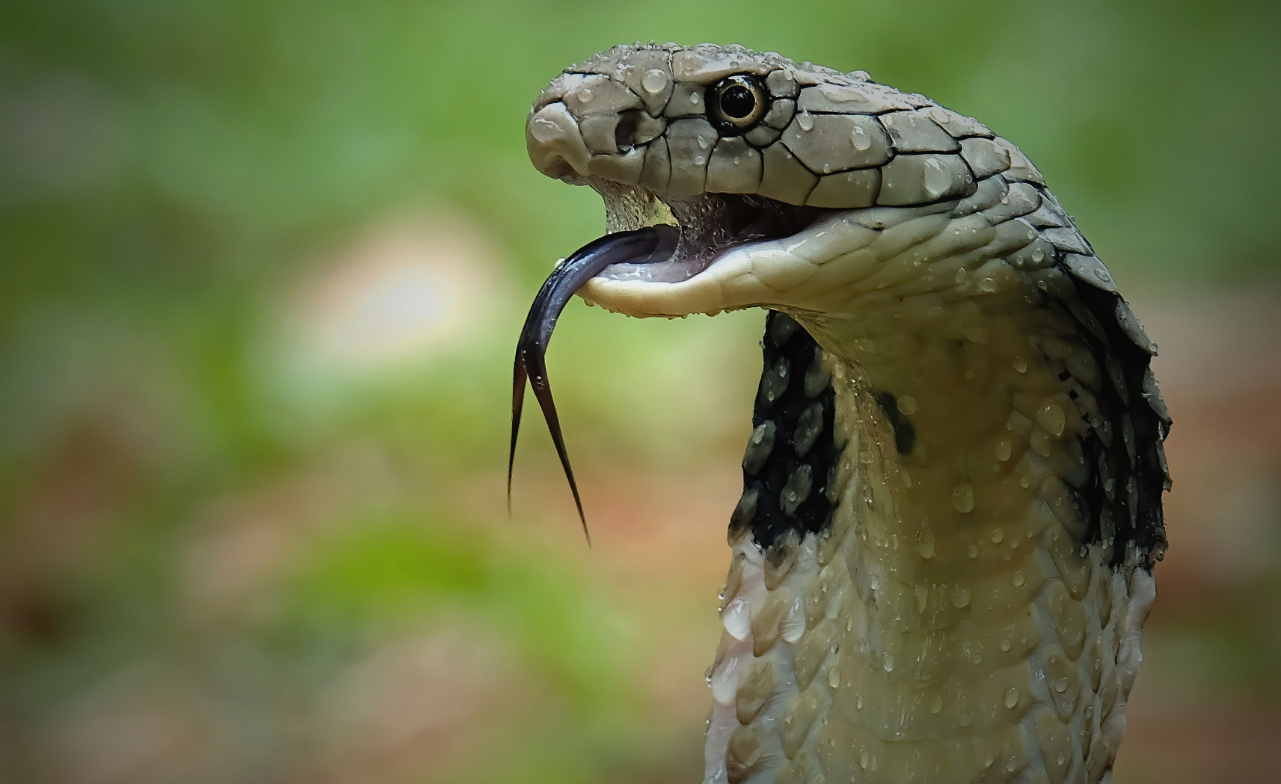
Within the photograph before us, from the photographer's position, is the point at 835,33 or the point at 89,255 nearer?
the point at 835,33

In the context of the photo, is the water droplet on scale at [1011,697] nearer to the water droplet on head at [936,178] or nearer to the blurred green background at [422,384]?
the water droplet on head at [936,178]

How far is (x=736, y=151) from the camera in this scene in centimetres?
84

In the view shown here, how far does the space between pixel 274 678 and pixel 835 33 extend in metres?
1.69

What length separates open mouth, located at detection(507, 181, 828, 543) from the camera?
34.6 inches

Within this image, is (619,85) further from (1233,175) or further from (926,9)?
(1233,175)

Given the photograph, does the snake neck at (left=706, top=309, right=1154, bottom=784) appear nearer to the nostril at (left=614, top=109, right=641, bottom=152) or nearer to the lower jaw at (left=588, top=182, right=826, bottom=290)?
the lower jaw at (left=588, top=182, right=826, bottom=290)

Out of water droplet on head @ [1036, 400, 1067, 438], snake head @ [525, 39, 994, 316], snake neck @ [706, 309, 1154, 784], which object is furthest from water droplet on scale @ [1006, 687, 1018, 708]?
snake head @ [525, 39, 994, 316]

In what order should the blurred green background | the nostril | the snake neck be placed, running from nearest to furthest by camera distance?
1. the nostril
2. the snake neck
3. the blurred green background

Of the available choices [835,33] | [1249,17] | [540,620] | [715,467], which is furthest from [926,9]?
[540,620]

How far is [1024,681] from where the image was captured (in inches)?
40.3

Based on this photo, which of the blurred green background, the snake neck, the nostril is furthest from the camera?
the blurred green background

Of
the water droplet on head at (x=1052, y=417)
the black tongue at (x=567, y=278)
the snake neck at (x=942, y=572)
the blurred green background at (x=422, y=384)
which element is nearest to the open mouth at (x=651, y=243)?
the black tongue at (x=567, y=278)

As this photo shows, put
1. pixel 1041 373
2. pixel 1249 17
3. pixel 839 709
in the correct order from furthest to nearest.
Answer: pixel 1249 17, pixel 839 709, pixel 1041 373

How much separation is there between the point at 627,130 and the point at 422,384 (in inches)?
63.2
